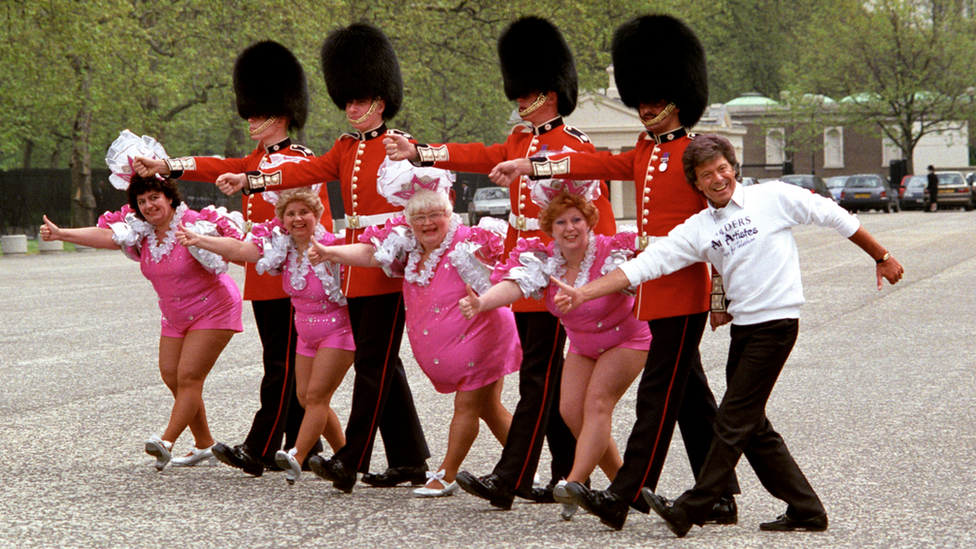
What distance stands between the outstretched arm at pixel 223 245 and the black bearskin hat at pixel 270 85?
0.97m

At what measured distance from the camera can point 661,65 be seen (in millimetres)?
5703

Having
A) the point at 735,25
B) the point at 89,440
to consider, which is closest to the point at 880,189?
the point at 735,25

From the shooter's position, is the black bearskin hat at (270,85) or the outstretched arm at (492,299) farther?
the black bearskin hat at (270,85)

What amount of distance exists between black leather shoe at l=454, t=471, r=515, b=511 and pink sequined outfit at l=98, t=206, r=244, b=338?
6.11ft

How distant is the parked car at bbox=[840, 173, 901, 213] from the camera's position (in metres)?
47.0

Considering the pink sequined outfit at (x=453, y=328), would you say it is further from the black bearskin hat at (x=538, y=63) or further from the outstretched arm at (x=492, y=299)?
the black bearskin hat at (x=538, y=63)

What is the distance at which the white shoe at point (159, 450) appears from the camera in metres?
6.30

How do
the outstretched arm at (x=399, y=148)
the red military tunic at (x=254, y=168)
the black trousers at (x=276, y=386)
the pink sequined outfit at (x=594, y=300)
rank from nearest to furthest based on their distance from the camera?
the pink sequined outfit at (x=594, y=300) → the outstretched arm at (x=399, y=148) → the black trousers at (x=276, y=386) → the red military tunic at (x=254, y=168)

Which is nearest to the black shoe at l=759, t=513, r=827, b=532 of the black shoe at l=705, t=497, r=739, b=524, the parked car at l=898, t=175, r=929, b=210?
the black shoe at l=705, t=497, r=739, b=524

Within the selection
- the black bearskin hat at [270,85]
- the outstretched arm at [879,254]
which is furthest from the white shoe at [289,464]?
the outstretched arm at [879,254]

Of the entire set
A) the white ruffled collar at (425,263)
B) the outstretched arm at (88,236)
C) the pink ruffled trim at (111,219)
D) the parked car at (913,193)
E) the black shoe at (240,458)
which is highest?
the pink ruffled trim at (111,219)

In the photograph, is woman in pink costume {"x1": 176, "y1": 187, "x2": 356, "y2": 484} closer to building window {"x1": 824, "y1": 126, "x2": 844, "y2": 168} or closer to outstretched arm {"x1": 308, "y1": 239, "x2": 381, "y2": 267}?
outstretched arm {"x1": 308, "y1": 239, "x2": 381, "y2": 267}

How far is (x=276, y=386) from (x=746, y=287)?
2476mm

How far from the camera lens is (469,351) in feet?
18.6
